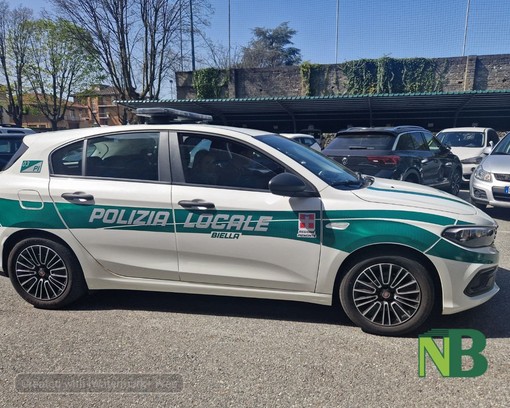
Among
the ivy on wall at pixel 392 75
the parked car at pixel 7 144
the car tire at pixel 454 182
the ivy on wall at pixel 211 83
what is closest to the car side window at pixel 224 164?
the car tire at pixel 454 182

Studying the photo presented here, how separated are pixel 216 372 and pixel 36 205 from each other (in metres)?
2.23

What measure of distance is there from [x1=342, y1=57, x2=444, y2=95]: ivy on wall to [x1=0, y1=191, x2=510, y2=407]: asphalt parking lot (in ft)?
73.5

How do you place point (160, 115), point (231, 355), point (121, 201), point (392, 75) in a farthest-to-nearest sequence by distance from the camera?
point (392, 75), point (160, 115), point (121, 201), point (231, 355)

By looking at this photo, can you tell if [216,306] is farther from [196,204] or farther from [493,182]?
[493,182]

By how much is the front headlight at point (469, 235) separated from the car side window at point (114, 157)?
2.42 m

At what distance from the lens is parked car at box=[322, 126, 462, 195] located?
6.93 metres

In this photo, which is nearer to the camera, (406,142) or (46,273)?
(46,273)

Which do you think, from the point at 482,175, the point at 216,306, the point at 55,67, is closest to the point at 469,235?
the point at 216,306

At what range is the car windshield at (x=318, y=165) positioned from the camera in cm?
328

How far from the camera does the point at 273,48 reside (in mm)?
45969

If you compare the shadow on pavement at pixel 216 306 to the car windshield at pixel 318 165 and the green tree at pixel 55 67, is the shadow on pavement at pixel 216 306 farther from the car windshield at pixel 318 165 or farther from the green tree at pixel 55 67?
the green tree at pixel 55 67

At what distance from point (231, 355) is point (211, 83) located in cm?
2619

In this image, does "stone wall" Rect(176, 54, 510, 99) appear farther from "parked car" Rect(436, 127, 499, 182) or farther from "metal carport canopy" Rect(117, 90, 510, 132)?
"parked car" Rect(436, 127, 499, 182)

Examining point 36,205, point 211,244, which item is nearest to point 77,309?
point 36,205
